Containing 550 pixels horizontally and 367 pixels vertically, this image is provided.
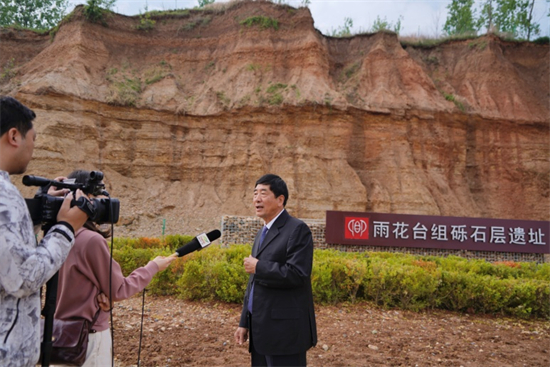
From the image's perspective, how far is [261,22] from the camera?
23438 mm

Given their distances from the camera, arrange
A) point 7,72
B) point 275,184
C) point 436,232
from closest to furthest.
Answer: point 275,184, point 436,232, point 7,72

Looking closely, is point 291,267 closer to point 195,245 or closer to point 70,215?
point 195,245

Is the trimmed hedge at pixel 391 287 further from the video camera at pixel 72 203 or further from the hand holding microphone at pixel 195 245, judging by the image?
the video camera at pixel 72 203

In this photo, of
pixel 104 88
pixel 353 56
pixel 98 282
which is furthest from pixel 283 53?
pixel 98 282

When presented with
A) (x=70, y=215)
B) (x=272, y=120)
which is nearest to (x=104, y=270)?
(x=70, y=215)

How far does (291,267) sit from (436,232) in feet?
39.1

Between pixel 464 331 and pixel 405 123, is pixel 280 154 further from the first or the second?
pixel 464 331

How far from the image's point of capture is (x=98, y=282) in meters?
2.33

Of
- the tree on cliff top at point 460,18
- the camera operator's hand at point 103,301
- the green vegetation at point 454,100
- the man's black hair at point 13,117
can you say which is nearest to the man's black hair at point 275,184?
the camera operator's hand at point 103,301

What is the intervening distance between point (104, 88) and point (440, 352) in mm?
21717

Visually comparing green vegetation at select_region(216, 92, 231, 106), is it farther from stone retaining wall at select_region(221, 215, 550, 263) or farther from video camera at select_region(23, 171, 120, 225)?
video camera at select_region(23, 171, 120, 225)

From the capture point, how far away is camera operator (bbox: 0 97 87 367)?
1.69 meters

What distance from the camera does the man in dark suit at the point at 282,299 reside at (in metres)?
2.73

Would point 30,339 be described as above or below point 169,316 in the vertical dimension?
above
